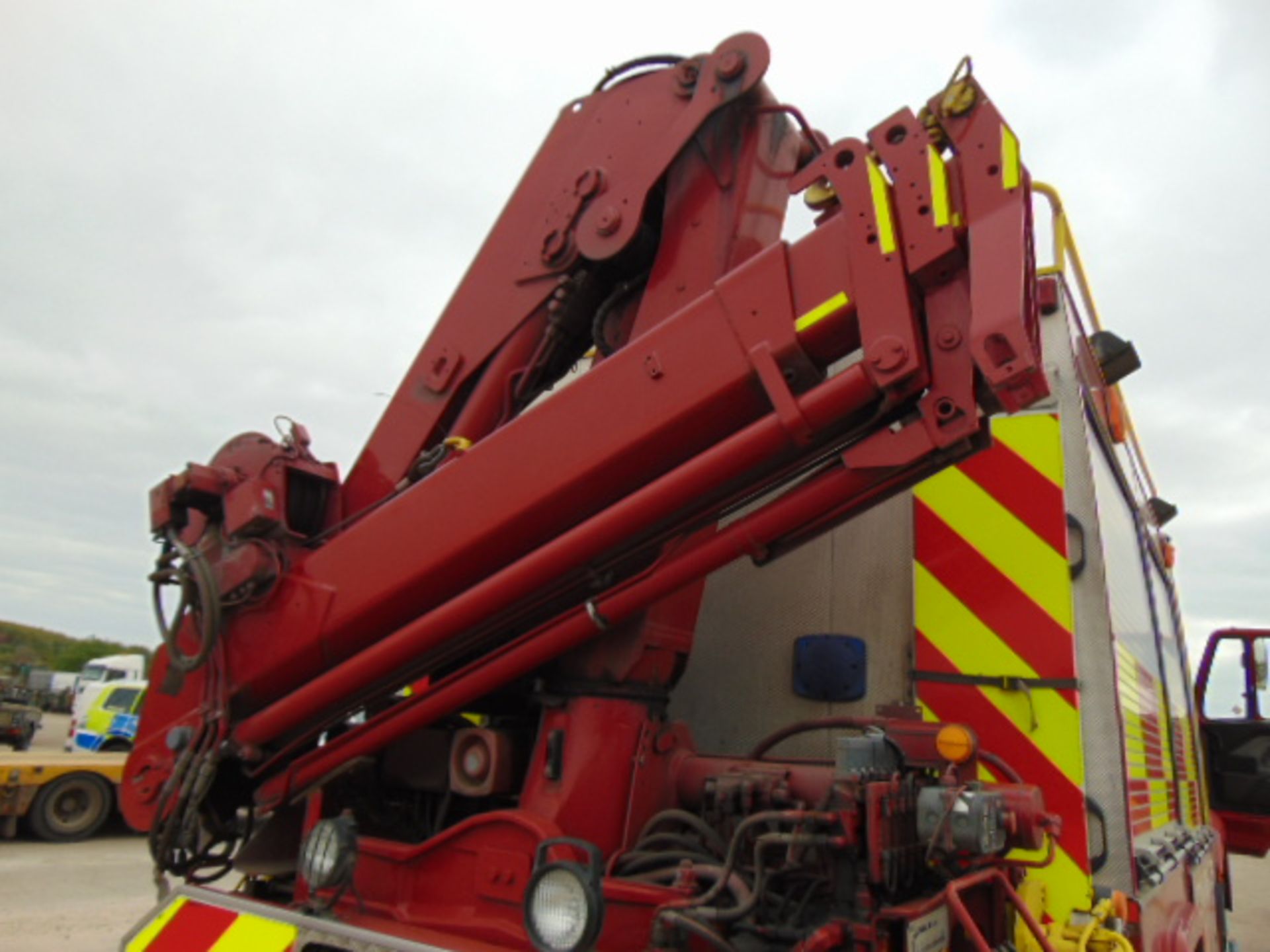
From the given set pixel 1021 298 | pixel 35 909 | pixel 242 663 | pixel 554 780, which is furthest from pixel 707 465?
pixel 35 909

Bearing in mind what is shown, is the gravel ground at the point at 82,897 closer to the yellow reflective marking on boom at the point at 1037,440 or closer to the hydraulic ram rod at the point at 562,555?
the hydraulic ram rod at the point at 562,555

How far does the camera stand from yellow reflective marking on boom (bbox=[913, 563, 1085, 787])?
8.70 feet

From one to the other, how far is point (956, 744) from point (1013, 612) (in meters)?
0.69

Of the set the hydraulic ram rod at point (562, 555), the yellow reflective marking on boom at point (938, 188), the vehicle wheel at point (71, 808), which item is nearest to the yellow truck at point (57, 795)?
the vehicle wheel at point (71, 808)

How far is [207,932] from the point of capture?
8.93ft

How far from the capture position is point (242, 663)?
312 centimetres

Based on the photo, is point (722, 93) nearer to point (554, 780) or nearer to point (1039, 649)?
point (1039, 649)

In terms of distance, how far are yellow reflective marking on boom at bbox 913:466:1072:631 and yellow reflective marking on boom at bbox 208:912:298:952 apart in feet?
7.39

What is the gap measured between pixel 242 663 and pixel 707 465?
5.77 feet

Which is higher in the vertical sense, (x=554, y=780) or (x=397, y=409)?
(x=397, y=409)

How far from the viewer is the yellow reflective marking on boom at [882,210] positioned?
2344 mm

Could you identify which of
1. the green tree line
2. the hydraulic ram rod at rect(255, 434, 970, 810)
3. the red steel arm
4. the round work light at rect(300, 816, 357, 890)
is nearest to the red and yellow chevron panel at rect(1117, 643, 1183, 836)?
the hydraulic ram rod at rect(255, 434, 970, 810)

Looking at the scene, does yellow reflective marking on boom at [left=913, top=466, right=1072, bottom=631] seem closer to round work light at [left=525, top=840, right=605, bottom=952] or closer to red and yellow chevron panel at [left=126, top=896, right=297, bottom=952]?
round work light at [left=525, top=840, right=605, bottom=952]

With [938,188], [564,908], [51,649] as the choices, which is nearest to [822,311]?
[938,188]
